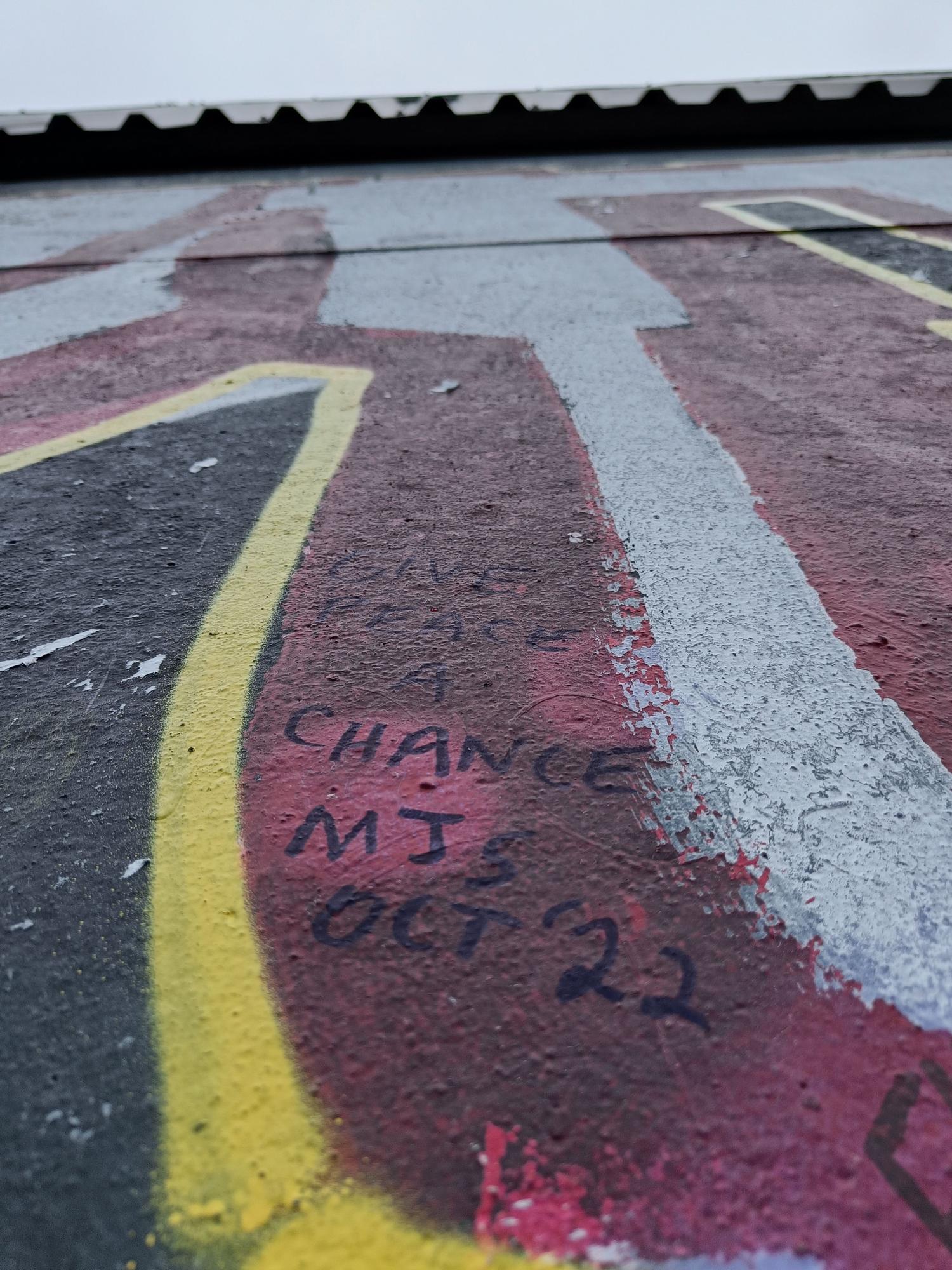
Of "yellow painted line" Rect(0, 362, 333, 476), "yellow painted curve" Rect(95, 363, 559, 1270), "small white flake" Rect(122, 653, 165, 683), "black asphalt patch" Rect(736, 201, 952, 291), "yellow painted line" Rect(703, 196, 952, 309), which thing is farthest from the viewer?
"black asphalt patch" Rect(736, 201, 952, 291)

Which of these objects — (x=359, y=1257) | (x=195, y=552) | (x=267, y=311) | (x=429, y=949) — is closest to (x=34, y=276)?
(x=267, y=311)

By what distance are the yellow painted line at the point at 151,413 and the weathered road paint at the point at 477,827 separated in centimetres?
2

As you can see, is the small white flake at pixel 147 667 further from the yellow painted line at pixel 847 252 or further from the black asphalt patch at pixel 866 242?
the black asphalt patch at pixel 866 242

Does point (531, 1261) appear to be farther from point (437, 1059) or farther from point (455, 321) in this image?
point (455, 321)

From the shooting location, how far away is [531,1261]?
2.89 feet

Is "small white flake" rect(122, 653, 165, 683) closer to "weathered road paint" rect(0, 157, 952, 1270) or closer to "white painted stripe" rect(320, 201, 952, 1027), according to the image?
"weathered road paint" rect(0, 157, 952, 1270)

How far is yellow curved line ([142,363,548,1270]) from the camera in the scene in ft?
2.97

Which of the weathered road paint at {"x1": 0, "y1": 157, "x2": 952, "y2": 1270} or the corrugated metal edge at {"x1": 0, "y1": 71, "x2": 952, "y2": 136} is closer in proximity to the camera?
the weathered road paint at {"x1": 0, "y1": 157, "x2": 952, "y2": 1270}

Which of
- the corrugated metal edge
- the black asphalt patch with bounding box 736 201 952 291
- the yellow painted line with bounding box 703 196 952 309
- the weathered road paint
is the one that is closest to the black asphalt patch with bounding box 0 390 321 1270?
the weathered road paint

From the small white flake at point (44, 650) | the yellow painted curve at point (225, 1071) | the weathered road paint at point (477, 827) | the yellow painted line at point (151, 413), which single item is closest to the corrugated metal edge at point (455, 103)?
the yellow painted line at point (151, 413)

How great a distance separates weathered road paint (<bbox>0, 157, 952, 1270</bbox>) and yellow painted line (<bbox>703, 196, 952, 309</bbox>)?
26.9 inches

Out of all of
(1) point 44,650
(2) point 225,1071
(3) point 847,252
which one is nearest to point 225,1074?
(2) point 225,1071

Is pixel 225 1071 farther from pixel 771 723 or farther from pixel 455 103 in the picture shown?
pixel 455 103

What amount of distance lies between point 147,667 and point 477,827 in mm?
763
